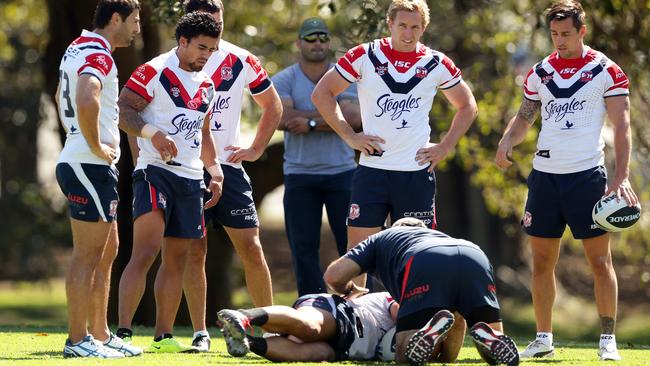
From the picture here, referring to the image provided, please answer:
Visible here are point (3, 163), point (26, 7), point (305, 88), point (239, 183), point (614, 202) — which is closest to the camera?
point (614, 202)

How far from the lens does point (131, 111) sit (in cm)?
793

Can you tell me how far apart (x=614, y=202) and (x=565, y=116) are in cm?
72

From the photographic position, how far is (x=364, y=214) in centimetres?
834

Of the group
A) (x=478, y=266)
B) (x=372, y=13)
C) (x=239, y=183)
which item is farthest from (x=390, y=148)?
(x=372, y=13)

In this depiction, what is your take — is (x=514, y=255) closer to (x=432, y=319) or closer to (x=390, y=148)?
(x=390, y=148)

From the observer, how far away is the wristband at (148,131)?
25.5 ft

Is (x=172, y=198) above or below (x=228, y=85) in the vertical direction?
below

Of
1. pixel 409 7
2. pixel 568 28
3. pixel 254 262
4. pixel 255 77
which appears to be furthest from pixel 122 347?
pixel 568 28

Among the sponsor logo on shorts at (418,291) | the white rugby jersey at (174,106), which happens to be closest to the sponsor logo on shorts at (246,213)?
the white rugby jersey at (174,106)

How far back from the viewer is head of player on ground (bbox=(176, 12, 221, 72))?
782 centimetres

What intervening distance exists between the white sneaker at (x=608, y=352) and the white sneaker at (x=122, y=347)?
9.76 ft

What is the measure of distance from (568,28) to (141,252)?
3178 millimetres

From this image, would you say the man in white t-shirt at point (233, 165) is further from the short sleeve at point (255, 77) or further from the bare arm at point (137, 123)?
the bare arm at point (137, 123)

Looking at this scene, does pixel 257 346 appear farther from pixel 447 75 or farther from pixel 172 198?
pixel 447 75
